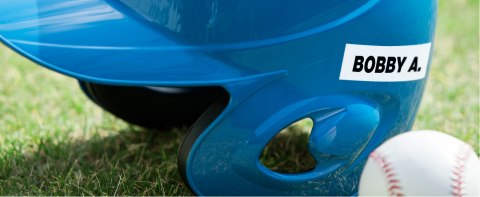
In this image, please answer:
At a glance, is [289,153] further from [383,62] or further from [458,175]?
[458,175]

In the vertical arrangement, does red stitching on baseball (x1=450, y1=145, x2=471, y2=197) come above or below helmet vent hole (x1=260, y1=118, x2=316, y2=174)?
above

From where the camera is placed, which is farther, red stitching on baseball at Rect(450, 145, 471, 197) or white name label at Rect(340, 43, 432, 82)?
white name label at Rect(340, 43, 432, 82)

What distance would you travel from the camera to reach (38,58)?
164 cm

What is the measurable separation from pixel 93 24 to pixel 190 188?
17.9 inches

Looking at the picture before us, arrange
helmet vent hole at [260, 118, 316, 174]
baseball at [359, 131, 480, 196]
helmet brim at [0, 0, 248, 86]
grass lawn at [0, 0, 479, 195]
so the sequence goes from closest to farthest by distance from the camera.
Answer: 1. baseball at [359, 131, 480, 196]
2. helmet brim at [0, 0, 248, 86]
3. grass lawn at [0, 0, 479, 195]
4. helmet vent hole at [260, 118, 316, 174]

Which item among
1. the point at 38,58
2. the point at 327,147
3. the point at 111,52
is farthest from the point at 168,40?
the point at 327,147

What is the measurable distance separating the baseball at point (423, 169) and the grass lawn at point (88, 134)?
0.61 metres

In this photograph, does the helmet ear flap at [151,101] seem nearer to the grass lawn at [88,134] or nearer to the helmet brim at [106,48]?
the grass lawn at [88,134]

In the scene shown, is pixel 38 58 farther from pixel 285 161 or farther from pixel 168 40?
pixel 285 161

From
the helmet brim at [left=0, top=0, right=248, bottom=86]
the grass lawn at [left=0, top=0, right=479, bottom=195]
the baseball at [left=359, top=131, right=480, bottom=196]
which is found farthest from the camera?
the grass lawn at [left=0, top=0, right=479, bottom=195]

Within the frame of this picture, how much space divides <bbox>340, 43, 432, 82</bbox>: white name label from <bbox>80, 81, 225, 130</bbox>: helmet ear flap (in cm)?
63

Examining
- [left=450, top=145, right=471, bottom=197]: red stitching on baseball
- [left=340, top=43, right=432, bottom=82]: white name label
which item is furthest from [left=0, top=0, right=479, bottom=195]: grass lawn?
[left=450, top=145, right=471, bottom=197]: red stitching on baseball

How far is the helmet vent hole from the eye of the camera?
2139 millimetres

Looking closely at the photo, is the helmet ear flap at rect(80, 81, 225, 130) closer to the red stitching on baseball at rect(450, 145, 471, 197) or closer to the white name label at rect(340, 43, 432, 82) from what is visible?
the white name label at rect(340, 43, 432, 82)
